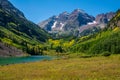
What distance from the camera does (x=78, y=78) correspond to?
186 feet

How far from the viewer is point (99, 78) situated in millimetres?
56188

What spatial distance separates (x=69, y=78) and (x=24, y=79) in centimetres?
961

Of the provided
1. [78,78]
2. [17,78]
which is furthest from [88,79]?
[17,78]

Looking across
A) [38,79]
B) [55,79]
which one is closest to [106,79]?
[55,79]

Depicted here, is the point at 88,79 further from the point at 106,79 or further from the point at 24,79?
the point at 24,79

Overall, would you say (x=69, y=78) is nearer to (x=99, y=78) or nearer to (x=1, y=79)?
(x=99, y=78)

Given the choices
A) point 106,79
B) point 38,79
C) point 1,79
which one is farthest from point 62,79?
point 1,79

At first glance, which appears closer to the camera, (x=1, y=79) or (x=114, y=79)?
(x=114, y=79)

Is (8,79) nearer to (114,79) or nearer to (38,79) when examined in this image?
(38,79)

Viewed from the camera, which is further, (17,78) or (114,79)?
(17,78)

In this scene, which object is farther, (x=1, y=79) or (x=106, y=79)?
(x=1, y=79)

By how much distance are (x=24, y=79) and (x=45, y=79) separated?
4456mm

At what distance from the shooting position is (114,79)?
53.5 metres

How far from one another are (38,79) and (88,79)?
10.6 m
